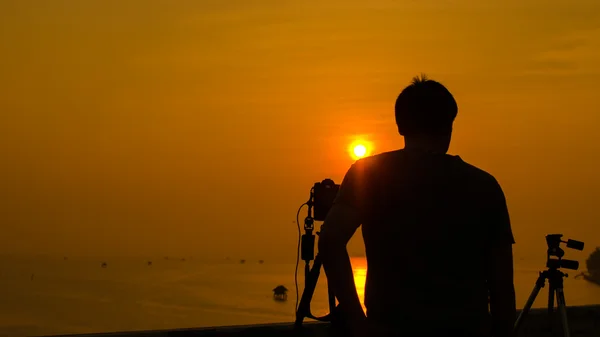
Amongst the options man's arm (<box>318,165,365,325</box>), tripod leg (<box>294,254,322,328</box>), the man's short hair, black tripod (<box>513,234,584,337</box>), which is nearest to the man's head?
the man's short hair

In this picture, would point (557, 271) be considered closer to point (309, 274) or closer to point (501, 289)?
point (309, 274)

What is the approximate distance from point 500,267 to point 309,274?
54.6 inches

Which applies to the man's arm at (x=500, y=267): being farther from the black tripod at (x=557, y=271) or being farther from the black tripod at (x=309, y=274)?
the black tripod at (x=557, y=271)

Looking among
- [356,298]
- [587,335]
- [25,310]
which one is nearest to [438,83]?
[356,298]

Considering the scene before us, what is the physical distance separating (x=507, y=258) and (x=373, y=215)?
498mm

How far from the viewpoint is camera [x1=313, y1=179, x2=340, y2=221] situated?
173 inches

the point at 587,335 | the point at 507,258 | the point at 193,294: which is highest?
the point at 507,258

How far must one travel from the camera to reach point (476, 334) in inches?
106

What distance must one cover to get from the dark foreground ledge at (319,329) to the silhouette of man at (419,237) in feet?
5.95

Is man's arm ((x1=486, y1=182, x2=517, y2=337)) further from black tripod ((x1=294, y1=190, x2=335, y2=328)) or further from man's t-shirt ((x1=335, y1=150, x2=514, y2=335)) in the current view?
black tripod ((x1=294, y1=190, x2=335, y2=328))

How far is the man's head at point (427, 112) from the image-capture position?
2.79m

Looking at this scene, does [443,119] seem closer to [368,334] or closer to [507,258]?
[507,258]

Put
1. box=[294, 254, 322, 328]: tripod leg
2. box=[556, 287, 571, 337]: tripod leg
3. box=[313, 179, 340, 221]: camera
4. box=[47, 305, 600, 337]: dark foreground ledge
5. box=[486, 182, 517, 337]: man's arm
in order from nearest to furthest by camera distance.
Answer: box=[486, 182, 517, 337]: man's arm, box=[294, 254, 322, 328]: tripod leg, box=[313, 179, 340, 221]: camera, box=[47, 305, 600, 337]: dark foreground ledge, box=[556, 287, 571, 337]: tripod leg

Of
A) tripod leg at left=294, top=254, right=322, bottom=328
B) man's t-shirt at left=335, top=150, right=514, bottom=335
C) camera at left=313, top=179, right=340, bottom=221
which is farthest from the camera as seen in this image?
camera at left=313, top=179, right=340, bottom=221
